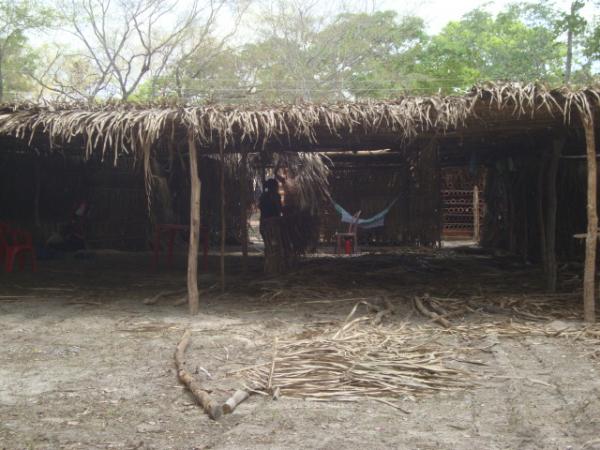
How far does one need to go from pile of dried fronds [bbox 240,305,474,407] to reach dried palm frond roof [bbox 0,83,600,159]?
6.92ft

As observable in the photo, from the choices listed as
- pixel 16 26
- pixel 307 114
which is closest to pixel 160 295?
pixel 307 114

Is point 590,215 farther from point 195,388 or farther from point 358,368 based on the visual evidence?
point 195,388

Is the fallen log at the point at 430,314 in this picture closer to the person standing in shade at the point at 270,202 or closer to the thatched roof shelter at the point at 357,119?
the thatched roof shelter at the point at 357,119

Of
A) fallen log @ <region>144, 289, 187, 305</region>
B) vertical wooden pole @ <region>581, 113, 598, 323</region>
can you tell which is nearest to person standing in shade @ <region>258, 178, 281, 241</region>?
fallen log @ <region>144, 289, 187, 305</region>

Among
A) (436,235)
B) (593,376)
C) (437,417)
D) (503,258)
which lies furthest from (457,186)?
(437,417)

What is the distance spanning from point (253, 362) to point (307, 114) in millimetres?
2531

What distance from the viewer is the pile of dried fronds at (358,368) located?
12.4 feet

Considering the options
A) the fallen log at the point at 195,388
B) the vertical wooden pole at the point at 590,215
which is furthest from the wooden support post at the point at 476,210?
the fallen log at the point at 195,388

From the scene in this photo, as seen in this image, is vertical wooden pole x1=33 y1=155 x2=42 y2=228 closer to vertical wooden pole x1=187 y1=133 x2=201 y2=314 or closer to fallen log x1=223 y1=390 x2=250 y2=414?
vertical wooden pole x1=187 y1=133 x2=201 y2=314

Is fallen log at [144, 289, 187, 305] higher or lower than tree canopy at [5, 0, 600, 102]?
lower

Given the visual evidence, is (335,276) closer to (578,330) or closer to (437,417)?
(578,330)

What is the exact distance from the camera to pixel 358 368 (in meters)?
4.13

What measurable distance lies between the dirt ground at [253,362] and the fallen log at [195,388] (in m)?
0.05

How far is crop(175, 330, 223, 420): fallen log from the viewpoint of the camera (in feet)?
11.1
